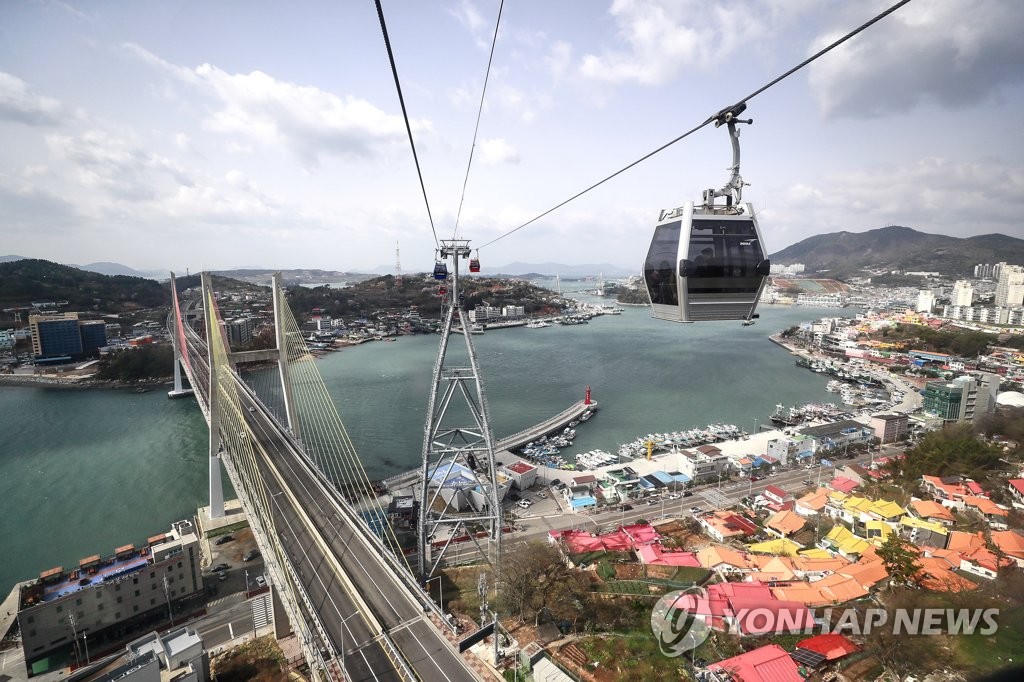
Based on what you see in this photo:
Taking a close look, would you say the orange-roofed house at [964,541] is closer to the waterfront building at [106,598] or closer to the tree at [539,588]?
the tree at [539,588]

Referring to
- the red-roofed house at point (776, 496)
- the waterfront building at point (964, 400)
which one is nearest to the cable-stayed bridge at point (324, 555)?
the red-roofed house at point (776, 496)

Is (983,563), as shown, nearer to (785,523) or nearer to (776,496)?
(785,523)

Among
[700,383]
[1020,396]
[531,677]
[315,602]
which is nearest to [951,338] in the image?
[1020,396]

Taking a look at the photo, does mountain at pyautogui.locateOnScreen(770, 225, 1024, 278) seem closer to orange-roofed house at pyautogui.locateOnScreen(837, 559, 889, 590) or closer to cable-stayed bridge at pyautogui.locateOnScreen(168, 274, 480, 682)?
orange-roofed house at pyautogui.locateOnScreen(837, 559, 889, 590)

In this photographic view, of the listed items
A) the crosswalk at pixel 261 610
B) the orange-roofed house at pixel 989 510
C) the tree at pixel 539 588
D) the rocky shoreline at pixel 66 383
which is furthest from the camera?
the rocky shoreline at pixel 66 383

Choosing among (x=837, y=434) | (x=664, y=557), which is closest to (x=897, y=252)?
(x=837, y=434)
